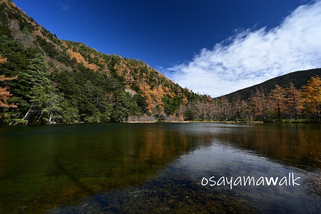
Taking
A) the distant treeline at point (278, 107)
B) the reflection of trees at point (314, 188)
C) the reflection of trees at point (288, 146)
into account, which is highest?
the distant treeline at point (278, 107)

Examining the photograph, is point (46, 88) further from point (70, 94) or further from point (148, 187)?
point (148, 187)

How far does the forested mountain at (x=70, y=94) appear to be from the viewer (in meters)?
24.2

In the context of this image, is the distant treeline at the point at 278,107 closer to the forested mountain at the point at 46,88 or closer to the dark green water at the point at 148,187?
the forested mountain at the point at 46,88

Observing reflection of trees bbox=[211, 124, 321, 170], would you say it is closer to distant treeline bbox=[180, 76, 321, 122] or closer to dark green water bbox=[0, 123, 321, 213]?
dark green water bbox=[0, 123, 321, 213]

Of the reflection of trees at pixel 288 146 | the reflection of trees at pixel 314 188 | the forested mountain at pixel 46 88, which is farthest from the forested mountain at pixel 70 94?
the reflection of trees at pixel 288 146

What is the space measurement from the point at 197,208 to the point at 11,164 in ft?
24.4

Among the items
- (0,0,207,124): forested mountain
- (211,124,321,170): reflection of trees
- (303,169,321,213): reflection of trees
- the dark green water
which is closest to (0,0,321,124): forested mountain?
(0,0,207,124): forested mountain

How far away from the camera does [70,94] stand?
Answer: 122 ft

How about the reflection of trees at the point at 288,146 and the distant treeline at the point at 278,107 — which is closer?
the reflection of trees at the point at 288,146

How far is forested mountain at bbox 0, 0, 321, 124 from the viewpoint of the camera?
24208mm

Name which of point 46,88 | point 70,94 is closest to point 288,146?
point 46,88

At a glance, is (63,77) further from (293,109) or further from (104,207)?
(293,109)

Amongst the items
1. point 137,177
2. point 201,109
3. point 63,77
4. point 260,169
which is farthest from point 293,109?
point 63,77

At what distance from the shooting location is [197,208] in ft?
10.3
